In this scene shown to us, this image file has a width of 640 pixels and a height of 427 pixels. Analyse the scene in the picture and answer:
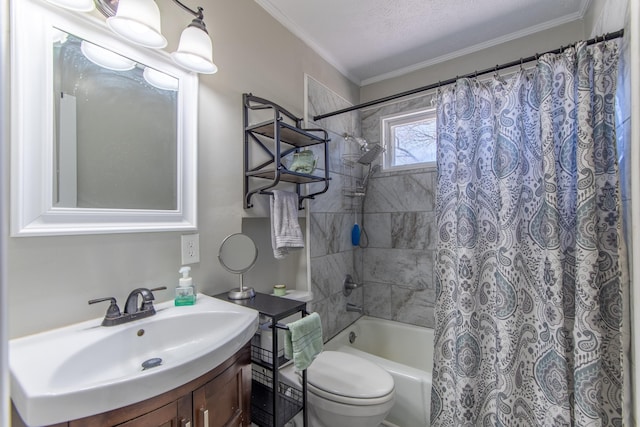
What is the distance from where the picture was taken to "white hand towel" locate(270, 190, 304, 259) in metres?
1.55

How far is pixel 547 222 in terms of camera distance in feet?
4.17

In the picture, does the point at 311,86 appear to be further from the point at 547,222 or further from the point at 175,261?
the point at 547,222

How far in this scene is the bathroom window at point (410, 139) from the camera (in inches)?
93.5

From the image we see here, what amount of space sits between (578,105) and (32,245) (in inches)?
84.7

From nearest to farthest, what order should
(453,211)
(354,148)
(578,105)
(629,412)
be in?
1. (629,412)
2. (578,105)
3. (453,211)
4. (354,148)

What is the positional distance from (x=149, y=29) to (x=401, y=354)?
263cm

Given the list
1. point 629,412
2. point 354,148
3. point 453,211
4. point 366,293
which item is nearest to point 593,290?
point 629,412

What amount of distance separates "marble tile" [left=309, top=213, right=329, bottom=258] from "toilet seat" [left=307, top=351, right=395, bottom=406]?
69 cm

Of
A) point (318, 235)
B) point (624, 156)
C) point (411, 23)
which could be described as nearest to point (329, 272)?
point (318, 235)

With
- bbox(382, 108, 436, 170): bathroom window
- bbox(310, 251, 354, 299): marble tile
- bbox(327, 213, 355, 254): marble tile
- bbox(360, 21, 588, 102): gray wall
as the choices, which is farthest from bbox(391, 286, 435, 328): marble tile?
bbox(360, 21, 588, 102): gray wall

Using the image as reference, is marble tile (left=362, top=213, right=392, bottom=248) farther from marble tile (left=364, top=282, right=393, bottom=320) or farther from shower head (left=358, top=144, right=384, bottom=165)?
shower head (left=358, top=144, right=384, bottom=165)

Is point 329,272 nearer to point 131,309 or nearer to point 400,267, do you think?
point 400,267

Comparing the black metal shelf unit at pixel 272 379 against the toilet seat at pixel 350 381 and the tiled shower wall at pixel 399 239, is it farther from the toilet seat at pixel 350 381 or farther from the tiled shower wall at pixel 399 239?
the tiled shower wall at pixel 399 239

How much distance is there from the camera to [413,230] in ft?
→ 7.84
